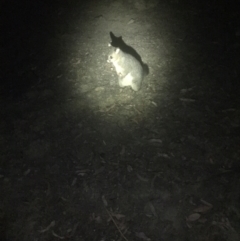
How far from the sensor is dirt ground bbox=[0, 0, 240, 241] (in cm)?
352

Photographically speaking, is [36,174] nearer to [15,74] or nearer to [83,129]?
[83,129]

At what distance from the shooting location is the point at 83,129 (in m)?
4.42

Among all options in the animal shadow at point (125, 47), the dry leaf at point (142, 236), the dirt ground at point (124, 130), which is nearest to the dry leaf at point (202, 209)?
the dirt ground at point (124, 130)

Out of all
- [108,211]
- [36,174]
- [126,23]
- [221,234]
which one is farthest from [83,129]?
[126,23]

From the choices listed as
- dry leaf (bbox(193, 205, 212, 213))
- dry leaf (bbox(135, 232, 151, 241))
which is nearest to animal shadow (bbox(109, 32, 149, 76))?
dry leaf (bbox(193, 205, 212, 213))

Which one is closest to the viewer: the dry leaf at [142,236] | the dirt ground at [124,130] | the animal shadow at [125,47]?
the dry leaf at [142,236]

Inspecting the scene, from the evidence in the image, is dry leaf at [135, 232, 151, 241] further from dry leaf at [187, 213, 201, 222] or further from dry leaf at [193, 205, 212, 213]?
dry leaf at [193, 205, 212, 213]

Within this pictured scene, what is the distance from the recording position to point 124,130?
14.2 feet

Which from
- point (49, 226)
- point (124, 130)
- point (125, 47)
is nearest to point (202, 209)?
point (124, 130)

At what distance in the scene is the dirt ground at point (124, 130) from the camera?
11.6ft

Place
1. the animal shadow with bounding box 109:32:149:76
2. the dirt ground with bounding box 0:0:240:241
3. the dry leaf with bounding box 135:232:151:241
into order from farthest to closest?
the animal shadow with bounding box 109:32:149:76, the dirt ground with bounding box 0:0:240:241, the dry leaf with bounding box 135:232:151:241

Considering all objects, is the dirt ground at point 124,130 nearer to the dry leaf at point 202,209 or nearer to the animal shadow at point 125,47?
the dry leaf at point 202,209

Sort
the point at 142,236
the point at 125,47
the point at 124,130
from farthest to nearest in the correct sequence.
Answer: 1. the point at 125,47
2. the point at 124,130
3. the point at 142,236

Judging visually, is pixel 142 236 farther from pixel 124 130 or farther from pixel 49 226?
pixel 124 130
